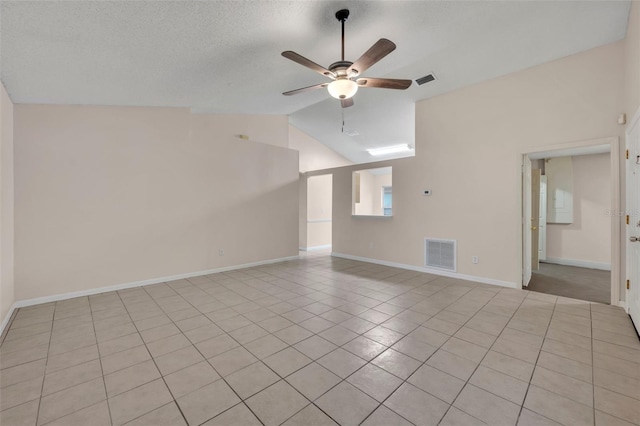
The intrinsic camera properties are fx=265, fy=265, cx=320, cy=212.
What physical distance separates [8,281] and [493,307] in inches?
221

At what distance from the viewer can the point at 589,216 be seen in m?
5.32

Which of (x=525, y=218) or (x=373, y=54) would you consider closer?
(x=373, y=54)

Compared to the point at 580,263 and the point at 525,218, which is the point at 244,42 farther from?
the point at 580,263

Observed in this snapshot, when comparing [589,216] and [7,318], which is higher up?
[589,216]

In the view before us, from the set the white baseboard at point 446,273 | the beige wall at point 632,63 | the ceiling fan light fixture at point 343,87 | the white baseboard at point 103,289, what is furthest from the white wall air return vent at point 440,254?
the white baseboard at point 103,289

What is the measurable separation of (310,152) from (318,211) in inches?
69.1

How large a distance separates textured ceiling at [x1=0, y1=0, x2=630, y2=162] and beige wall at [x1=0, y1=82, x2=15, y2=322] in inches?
11.4

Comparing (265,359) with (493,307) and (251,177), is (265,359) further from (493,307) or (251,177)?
(251,177)

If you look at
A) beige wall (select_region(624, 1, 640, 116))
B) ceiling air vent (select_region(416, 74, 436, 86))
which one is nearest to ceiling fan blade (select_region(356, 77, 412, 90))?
ceiling air vent (select_region(416, 74, 436, 86))

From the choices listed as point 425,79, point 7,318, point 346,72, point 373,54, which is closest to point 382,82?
point 346,72

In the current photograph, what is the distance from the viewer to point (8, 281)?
9.77 ft

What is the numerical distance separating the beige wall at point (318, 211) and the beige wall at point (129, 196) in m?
2.25

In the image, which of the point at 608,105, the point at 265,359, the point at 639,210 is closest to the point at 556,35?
the point at 608,105

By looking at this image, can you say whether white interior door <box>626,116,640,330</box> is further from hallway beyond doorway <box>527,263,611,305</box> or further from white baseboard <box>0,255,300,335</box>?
white baseboard <box>0,255,300,335</box>
